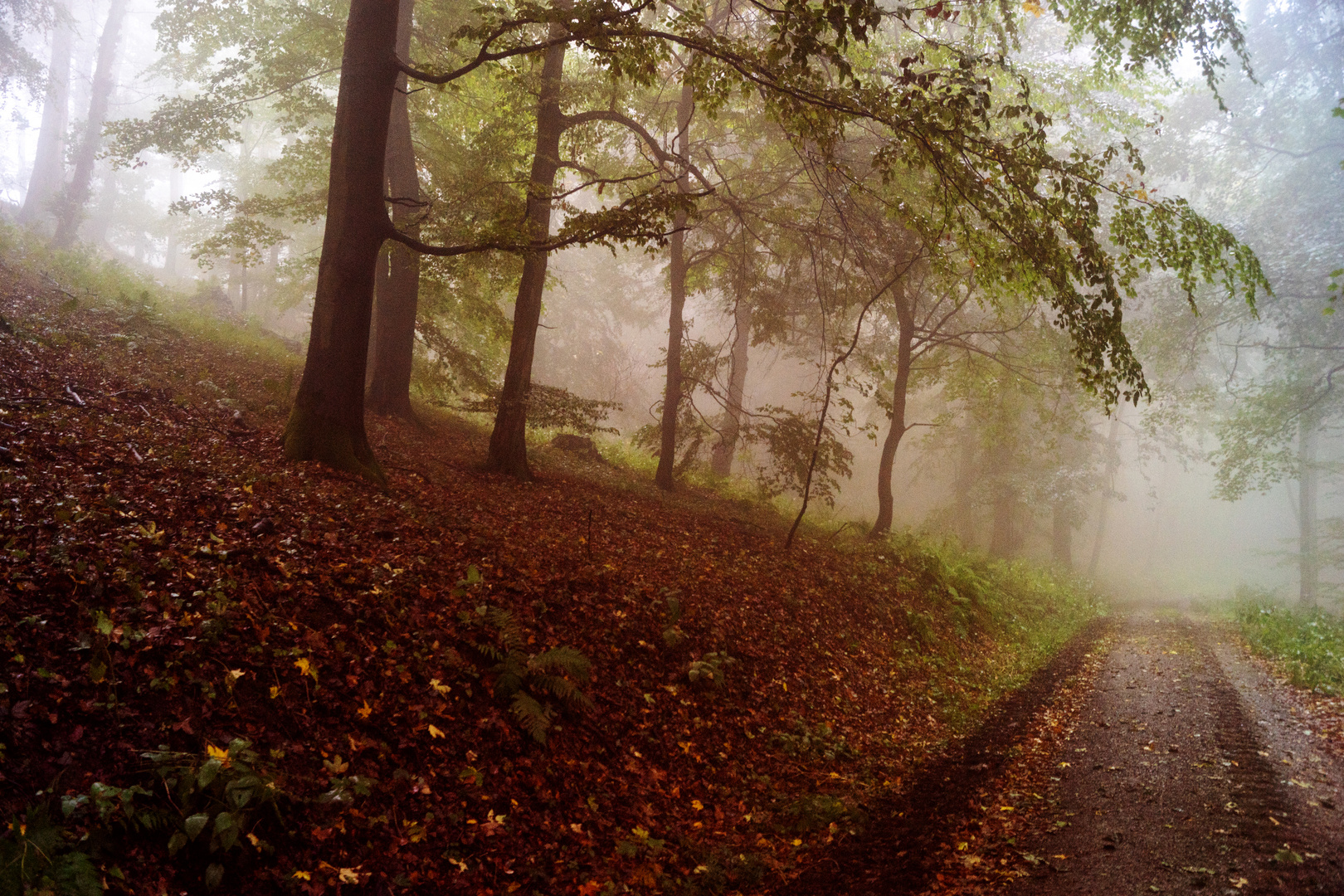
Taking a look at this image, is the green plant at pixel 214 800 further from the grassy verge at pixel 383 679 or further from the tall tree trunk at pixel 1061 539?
the tall tree trunk at pixel 1061 539

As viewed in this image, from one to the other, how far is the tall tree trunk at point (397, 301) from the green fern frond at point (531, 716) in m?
8.91

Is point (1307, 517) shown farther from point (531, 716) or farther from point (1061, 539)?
point (531, 716)

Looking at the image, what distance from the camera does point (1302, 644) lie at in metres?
12.2

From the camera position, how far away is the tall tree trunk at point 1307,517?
22.6 meters

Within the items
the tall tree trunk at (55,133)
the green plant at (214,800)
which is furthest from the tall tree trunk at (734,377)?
the tall tree trunk at (55,133)

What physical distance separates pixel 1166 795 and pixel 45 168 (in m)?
44.0

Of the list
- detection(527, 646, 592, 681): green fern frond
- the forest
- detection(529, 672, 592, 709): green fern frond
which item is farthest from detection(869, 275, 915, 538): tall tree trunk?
detection(529, 672, 592, 709): green fern frond

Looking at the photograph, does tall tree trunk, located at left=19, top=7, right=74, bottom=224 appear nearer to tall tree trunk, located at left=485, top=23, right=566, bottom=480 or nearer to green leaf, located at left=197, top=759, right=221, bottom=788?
tall tree trunk, located at left=485, top=23, right=566, bottom=480

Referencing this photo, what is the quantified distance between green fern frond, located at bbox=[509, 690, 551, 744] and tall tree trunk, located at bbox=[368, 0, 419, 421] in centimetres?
891

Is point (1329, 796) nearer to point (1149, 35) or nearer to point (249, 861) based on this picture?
point (249, 861)

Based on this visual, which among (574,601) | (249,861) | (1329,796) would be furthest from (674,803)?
(1329,796)

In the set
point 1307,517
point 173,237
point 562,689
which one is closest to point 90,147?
point 173,237

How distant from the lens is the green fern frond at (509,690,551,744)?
5067 mm

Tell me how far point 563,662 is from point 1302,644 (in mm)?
13653
